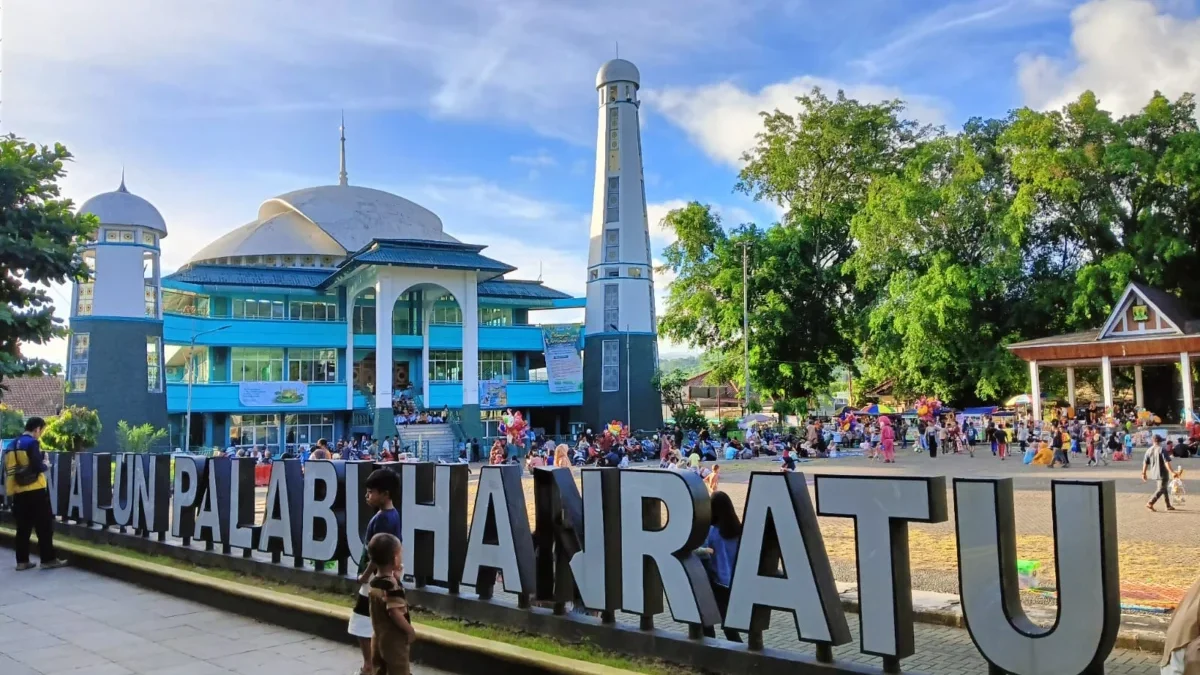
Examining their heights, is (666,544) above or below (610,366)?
below

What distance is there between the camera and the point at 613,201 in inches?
1766

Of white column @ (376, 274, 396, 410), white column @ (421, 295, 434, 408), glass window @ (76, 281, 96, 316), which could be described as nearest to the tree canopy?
white column @ (421, 295, 434, 408)

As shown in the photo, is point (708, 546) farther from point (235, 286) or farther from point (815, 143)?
point (815, 143)

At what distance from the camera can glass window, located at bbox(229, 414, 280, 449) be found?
40.2 meters

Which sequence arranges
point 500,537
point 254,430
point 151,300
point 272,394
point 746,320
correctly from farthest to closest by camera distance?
1. point 254,430
2. point 746,320
3. point 272,394
4. point 151,300
5. point 500,537

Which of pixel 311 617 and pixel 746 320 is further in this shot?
pixel 746 320

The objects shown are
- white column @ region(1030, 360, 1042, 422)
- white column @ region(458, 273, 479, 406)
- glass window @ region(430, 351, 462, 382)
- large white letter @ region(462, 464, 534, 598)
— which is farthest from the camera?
glass window @ region(430, 351, 462, 382)

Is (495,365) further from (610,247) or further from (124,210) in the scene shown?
(124,210)

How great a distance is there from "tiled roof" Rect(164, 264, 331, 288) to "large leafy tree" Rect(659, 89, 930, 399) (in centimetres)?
1836

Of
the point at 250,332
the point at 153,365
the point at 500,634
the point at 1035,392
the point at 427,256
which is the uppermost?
the point at 427,256

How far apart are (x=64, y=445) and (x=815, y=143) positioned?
117 feet

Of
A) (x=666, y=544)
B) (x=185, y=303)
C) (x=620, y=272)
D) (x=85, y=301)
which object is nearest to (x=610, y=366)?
(x=620, y=272)

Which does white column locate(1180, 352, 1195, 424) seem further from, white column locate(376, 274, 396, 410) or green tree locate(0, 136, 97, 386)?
green tree locate(0, 136, 97, 386)

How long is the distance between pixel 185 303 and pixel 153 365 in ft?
23.8
